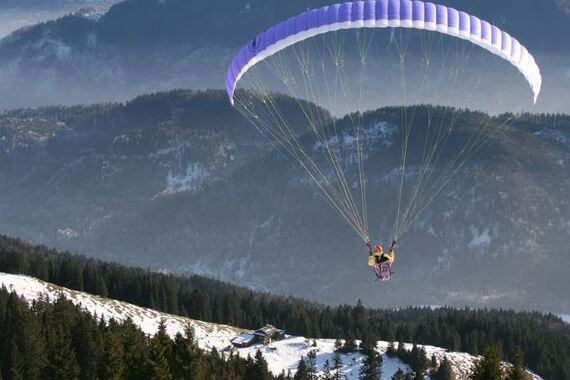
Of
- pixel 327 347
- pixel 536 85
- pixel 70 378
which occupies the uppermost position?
pixel 536 85

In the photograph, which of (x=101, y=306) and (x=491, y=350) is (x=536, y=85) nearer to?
(x=491, y=350)

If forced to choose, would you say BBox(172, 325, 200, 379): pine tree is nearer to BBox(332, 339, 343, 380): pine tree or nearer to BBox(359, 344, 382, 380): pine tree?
BBox(332, 339, 343, 380): pine tree

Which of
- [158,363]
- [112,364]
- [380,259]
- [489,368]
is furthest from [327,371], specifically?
[489,368]

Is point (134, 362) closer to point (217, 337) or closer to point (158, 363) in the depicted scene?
point (158, 363)

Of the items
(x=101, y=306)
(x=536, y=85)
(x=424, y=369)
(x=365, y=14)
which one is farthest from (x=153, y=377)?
(x=101, y=306)

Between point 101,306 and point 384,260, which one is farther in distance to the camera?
point 101,306

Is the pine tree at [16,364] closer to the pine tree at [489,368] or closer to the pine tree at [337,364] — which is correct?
the pine tree at [489,368]
